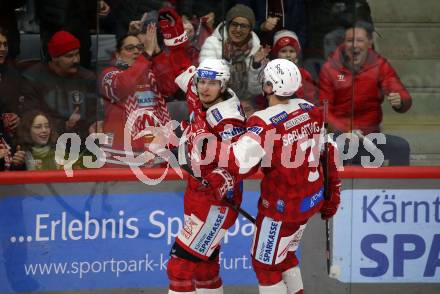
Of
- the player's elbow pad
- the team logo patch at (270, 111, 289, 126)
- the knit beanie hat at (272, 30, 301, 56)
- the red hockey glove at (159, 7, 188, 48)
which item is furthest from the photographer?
the knit beanie hat at (272, 30, 301, 56)

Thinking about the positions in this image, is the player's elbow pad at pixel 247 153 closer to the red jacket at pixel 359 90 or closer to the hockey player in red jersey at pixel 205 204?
the hockey player in red jersey at pixel 205 204

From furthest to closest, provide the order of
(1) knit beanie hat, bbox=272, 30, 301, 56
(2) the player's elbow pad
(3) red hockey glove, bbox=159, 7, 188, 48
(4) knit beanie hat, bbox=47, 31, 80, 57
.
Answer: (1) knit beanie hat, bbox=272, 30, 301, 56 < (4) knit beanie hat, bbox=47, 31, 80, 57 < (3) red hockey glove, bbox=159, 7, 188, 48 < (2) the player's elbow pad

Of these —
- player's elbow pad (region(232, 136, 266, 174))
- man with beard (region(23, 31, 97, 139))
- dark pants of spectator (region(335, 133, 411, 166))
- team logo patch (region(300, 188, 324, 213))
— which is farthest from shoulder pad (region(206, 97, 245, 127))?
dark pants of spectator (region(335, 133, 411, 166))

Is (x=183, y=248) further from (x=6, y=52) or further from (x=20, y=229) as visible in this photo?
(x=6, y=52)

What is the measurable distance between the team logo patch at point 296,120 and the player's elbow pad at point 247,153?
222mm

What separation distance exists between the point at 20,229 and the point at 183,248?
1.29 m

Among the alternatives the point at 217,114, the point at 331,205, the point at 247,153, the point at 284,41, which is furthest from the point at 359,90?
the point at 247,153

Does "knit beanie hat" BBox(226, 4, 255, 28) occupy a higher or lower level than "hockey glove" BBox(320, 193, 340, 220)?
higher

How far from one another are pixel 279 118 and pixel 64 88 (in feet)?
5.82

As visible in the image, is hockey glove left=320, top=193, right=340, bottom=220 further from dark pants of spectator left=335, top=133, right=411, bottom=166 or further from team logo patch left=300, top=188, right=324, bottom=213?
dark pants of spectator left=335, top=133, right=411, bottom=166

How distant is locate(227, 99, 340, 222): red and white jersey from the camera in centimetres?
596

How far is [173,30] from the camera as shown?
6.71m

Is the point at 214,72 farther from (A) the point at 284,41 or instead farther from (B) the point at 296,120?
(A) the point at 284,41

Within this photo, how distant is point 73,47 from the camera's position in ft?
23.0
